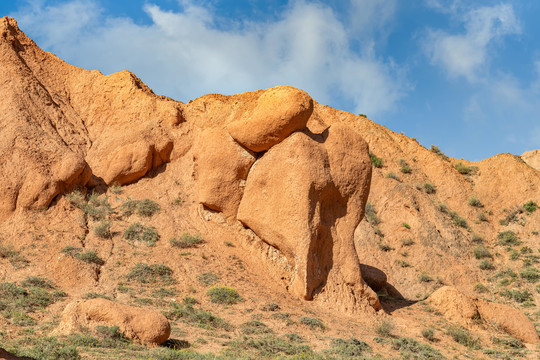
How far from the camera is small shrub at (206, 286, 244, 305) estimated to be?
15.0m

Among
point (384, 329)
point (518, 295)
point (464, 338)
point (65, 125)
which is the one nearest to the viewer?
point (384, 329)

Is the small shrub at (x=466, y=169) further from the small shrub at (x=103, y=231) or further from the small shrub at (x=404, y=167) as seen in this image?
Answer: the small shrub at (x=103, y=231)

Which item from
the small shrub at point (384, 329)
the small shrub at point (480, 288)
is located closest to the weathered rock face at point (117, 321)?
the small shrub at point (384, 329)

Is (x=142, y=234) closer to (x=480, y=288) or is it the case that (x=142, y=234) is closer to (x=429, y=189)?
(x=480, y=288)

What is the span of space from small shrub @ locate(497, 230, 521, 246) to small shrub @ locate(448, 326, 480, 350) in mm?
13366

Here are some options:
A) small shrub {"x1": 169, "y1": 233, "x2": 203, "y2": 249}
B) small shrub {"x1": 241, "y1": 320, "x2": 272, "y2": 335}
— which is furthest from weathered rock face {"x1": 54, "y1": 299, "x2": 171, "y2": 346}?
small shrub {"x1": 169, "y1": 233, "x2": 203, "y2": 249}

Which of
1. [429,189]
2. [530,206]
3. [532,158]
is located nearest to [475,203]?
[429,189]

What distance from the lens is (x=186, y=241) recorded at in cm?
1772

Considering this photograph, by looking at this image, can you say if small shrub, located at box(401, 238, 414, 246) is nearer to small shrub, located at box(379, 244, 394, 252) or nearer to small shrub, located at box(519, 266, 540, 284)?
small shrub, located at box(379, 244, 394, 252)

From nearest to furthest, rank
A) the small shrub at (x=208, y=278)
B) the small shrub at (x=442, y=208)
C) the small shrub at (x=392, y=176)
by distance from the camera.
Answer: the small shrub at (x=208, y=278)
the small shrub at (x=442, y=208)
the small shrub at (x=392, y=176)

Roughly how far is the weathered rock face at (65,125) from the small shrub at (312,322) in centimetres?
966

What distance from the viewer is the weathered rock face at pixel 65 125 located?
60.2ft

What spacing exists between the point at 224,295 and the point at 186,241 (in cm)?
321

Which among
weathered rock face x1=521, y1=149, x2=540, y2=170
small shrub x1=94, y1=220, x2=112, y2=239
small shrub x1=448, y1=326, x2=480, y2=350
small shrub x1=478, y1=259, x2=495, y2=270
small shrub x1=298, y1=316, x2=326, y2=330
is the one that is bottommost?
small shrub x1=298, y1=316, x2=326, y2=330
